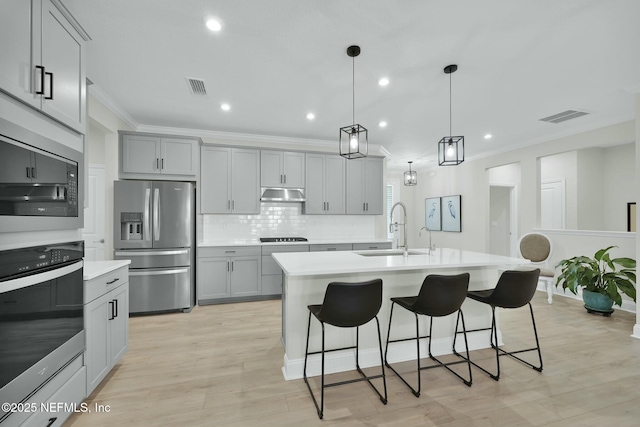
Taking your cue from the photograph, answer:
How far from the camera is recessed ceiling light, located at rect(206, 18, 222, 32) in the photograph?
6.97ft

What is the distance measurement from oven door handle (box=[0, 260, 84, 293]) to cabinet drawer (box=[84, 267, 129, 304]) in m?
0.21

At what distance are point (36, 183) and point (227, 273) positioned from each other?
3.05 metres

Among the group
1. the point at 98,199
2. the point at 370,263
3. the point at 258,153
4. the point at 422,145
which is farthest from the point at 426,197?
the point at 98,199

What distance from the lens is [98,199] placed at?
4.23 meters

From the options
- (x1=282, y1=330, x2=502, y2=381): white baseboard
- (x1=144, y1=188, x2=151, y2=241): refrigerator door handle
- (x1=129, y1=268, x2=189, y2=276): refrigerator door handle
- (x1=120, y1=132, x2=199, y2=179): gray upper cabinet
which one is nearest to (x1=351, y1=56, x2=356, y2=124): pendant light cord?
(x1=120, y1=132, x2=199, y2=179): gray upper cabinet

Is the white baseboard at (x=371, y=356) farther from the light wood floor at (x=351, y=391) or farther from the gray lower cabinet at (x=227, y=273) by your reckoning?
the gray lower cabinet at (x=227, y=273)

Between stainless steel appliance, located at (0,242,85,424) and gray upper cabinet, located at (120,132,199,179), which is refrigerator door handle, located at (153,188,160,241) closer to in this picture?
gray upper cabinet, located at (120,132,199,179)

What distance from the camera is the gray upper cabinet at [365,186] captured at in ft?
17.4

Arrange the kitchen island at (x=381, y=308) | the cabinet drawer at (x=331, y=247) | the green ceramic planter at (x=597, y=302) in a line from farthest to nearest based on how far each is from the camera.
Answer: the cabinet drawer at (x=331, y=247)
the green ceramic planter at (x=597, y=302)
the kitchen island at (x=381, y=308)

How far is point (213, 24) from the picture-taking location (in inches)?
85.1

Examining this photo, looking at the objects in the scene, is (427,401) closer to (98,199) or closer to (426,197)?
(98,199)

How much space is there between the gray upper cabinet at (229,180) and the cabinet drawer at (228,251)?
2.03ft

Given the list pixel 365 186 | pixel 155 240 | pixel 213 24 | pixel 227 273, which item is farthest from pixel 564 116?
pixel 155 240

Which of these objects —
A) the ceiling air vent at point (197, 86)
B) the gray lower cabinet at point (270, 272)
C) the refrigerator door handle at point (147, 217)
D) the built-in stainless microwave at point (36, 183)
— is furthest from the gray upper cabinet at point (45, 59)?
the gray lower cabinet at point (270, 272)
